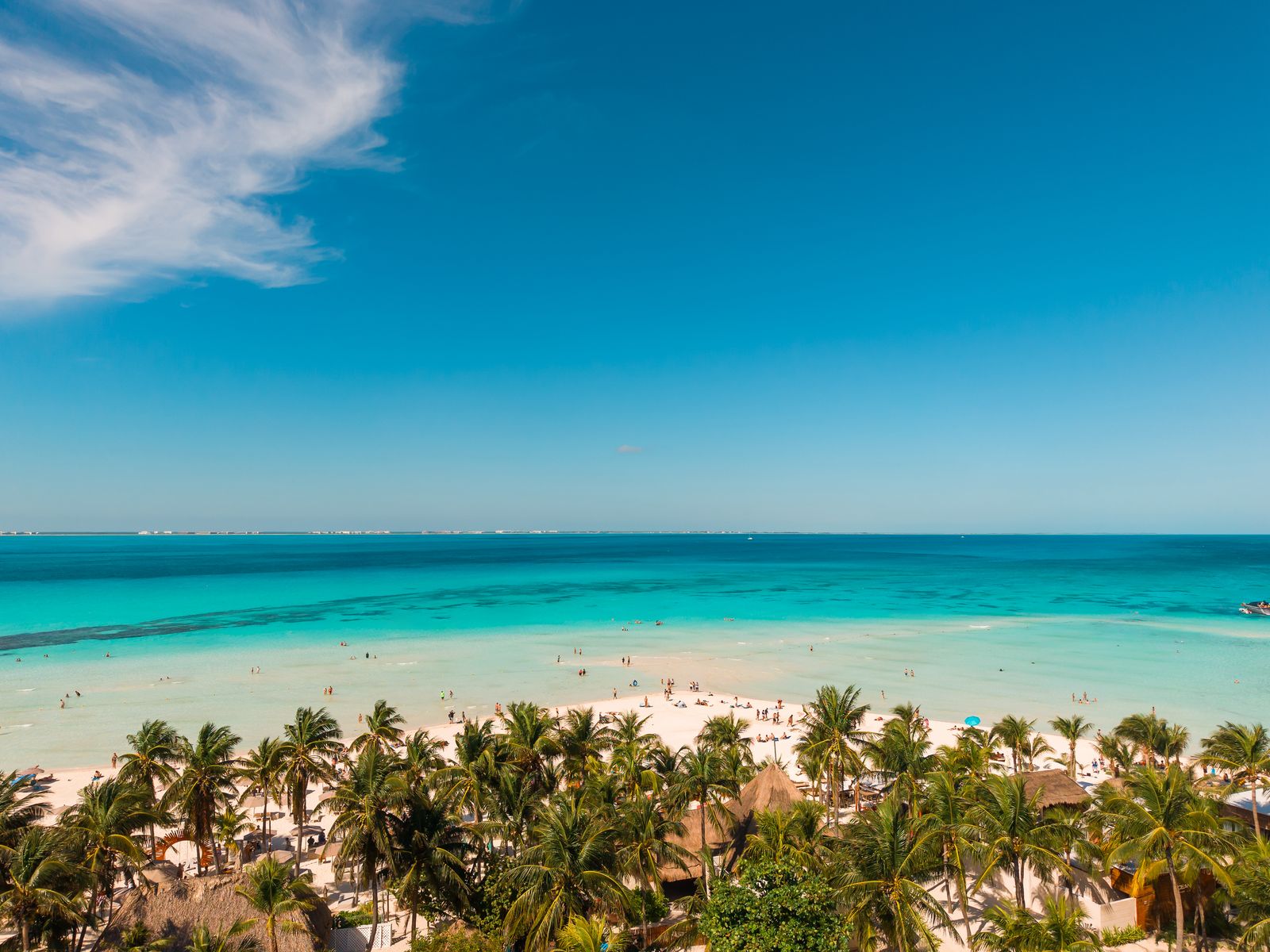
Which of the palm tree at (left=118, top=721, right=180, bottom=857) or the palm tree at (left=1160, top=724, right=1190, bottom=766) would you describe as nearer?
the palm tree at (left=118, top=721, right=180, bottom=857)

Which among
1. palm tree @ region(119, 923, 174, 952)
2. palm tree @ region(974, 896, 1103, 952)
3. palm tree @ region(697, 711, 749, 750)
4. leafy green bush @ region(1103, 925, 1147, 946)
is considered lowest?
leafy green bush @ region(1103, 925, 1147, 946)

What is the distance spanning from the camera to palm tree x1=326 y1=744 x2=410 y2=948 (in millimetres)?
22234

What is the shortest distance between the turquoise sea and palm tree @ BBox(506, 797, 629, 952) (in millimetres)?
35676

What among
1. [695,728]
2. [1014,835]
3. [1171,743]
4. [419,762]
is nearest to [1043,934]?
[1014,835]

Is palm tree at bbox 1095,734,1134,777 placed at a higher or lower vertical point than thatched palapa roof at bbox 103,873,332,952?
higher

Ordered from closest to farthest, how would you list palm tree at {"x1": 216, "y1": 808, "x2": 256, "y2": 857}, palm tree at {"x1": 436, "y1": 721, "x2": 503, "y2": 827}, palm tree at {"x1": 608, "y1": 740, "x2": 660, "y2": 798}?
palm tree at {"x1": 436, "y1": 721, "x2": 503, "y2": 827}, palm tree at {"x1": 608, "y1": 740, "x2": 660, "y2": 798}, palm tree at {"x1": 216, "y1": 808, "x2": 256, "y2": 857}

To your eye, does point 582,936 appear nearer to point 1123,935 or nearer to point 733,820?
point 733,820

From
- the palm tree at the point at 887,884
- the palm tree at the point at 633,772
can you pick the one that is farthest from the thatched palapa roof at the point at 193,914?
the palm tree at the point at 887,884

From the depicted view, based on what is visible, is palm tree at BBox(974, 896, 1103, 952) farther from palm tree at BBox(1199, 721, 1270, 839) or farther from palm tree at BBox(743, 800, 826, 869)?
palm tree at BBox(1199, 721, 1270, 839)

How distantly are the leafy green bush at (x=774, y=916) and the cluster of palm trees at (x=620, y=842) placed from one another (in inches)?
87.5

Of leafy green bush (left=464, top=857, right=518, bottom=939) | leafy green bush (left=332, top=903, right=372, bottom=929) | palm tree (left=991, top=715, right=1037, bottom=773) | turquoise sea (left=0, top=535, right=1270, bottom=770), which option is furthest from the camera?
turquoise sea (left=0, top=535, right=1270, bottom=770)

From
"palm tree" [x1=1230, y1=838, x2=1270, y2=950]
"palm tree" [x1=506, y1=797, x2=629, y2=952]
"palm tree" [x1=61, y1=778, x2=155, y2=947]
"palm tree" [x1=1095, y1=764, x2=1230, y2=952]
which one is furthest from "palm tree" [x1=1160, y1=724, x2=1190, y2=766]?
"palm tree" [x1=61, y1=778, x2=155, y2=947]

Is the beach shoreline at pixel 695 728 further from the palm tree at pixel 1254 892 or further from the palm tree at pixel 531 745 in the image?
the palm tree at pixel 1254 892

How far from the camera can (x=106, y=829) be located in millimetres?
21359
